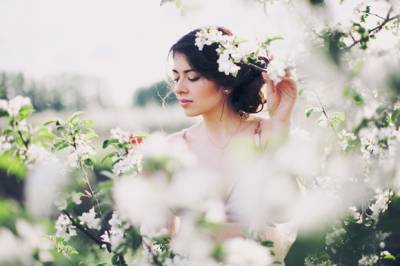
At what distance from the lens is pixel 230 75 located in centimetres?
263

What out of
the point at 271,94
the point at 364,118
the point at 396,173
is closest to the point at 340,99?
the point at 364,118

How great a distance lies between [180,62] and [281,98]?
69cm

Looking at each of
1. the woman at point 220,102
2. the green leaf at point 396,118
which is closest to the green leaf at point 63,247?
the woman at point 220,102

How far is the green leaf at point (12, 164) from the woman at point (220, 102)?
916mm

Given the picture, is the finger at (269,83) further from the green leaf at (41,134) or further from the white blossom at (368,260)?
the green leaf at (41,134)

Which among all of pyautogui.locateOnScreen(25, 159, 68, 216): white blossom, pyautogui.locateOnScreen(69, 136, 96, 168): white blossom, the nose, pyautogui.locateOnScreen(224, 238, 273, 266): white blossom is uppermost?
the nose

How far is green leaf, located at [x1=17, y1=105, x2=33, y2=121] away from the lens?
142 centimetres

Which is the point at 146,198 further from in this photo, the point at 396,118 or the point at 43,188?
the point at 396,118

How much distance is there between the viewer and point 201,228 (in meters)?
1.18

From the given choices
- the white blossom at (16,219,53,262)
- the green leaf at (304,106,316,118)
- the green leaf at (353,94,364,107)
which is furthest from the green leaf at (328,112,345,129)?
the white blossom at (16,219,53,262)

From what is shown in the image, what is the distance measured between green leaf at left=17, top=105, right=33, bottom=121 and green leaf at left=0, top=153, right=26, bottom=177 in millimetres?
111

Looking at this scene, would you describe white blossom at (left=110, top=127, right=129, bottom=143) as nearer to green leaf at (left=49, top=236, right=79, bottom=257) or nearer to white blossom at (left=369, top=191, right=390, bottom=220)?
green leaf at (left=49, top=236, right=79, bottom=257)


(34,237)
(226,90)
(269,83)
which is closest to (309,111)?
(269,83)

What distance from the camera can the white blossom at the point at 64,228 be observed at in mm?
1851
